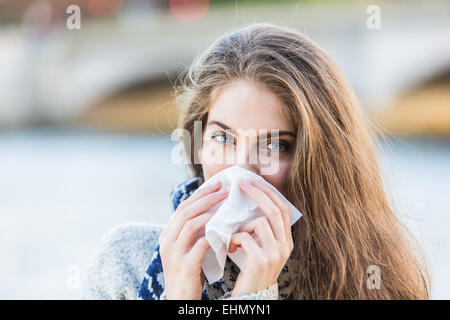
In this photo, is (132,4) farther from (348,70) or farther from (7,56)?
Answer: (348,70)

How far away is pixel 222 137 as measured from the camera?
1875mm

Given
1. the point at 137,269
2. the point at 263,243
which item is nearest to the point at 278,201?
the point at 263,243

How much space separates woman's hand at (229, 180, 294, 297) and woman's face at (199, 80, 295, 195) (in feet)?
0.48

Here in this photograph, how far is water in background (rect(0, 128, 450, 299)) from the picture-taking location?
4.72m

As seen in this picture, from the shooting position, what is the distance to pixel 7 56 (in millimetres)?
18094

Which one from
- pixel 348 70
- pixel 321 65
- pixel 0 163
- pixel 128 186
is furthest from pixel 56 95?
pixel 321 65

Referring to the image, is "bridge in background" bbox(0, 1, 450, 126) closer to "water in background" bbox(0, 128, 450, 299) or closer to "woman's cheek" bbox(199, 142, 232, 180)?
"water in background" bbox(0, 128, 450, 299)

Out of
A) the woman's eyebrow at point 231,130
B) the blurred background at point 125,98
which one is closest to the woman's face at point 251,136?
the woman's eyebrow at point 231,130

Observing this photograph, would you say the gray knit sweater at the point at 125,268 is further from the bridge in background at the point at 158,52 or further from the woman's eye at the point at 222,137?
the bridge in background at the point at 158,52

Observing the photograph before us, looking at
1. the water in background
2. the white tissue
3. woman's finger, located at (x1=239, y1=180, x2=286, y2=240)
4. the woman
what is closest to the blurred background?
the water in background

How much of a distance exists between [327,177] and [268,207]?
0.34 m

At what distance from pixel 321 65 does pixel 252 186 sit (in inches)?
20.8

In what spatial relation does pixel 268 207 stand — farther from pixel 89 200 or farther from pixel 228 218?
pixel 89 200

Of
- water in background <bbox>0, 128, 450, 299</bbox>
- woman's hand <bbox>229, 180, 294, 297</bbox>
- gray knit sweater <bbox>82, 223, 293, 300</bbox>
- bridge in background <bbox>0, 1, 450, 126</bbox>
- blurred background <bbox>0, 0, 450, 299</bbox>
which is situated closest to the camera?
woman's hand <bbox>229, 180, 294, 297</bbox>
